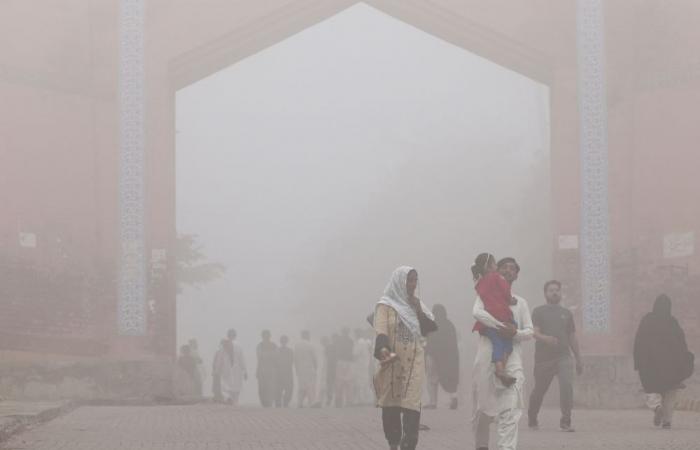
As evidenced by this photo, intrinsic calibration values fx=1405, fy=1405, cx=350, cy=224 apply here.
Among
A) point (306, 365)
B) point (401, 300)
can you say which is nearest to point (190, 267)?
point (306, 365)

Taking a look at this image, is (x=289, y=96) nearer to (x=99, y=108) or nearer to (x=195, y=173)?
(x=195, y=173)

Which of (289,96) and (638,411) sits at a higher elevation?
(289,96)

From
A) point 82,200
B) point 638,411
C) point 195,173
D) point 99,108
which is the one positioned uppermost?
point 195,173

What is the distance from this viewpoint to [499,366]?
888cm

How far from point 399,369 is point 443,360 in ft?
25.6

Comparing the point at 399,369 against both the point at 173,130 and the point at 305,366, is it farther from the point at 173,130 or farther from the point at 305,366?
the point at 305,366

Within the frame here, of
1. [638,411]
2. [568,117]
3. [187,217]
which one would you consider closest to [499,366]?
[638,411]

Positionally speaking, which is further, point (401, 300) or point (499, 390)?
point (499, 390)

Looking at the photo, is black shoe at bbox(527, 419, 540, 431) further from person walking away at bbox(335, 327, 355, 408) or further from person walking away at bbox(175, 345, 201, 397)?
person walking away at bbox(335, 327, 355, 408)

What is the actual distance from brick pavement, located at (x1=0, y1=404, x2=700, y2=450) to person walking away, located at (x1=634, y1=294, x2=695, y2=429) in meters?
0.27

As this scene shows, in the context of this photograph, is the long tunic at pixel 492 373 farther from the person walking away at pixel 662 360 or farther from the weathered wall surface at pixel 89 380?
the weathered wall surface at pixel 89 380

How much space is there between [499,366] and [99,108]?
10.3 meters

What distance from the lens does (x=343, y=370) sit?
23125mm

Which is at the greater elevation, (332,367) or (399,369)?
(399,369)
